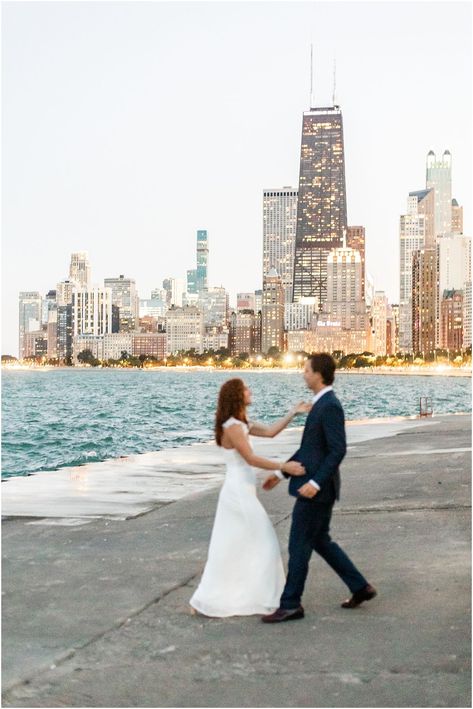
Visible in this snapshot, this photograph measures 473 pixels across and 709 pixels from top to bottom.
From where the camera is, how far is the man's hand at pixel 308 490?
6875 millimetres

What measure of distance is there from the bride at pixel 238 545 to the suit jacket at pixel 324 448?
0.73 feet

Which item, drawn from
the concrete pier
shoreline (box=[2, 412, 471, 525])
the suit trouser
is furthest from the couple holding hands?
shoreline (box=[2, 412, 471, 525])

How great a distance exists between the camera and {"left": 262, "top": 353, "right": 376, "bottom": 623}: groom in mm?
6895

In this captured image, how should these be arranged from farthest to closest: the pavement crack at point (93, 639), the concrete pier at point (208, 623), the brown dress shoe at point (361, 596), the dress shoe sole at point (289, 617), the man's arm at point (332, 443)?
the brown dress shoe at point (361, 596), the dress shoe sole at point (289, 617), the man's arm at point (332, 443), the pavement crack at point (93, 639), the concrete pier at point (208, 623)

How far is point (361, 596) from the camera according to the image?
7312 mm

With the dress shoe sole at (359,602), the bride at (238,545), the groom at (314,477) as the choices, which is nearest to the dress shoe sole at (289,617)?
the groom at (314,477)

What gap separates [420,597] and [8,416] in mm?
64726

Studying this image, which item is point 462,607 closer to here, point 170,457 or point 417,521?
point 417,521

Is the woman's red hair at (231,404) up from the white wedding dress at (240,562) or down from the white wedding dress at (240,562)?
up

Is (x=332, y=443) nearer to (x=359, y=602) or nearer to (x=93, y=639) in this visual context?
(x=359, y=602)

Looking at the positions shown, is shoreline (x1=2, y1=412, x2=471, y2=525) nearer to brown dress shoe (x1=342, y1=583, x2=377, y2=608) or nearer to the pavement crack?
the pavement crack

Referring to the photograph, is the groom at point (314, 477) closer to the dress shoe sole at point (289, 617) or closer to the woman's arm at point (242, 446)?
the dress shoe sole at point (289, 617)

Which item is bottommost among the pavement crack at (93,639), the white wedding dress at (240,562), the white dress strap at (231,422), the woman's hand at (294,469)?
the pavement crack at (93,639)

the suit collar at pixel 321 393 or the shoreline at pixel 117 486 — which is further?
the shoreline at pixel 117 486
